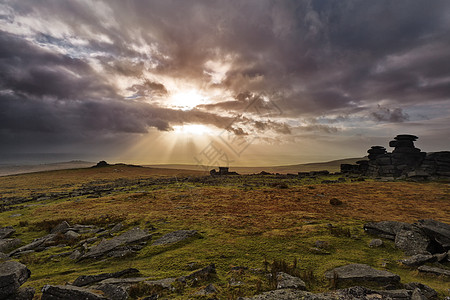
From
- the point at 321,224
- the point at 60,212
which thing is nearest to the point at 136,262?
Result: the point at 321,224

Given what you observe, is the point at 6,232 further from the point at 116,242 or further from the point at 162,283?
the point at 162,283

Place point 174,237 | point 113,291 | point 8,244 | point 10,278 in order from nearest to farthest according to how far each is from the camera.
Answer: point 10,278, point 113,291, point 174,237, point 8,244

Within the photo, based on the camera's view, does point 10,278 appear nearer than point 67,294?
No

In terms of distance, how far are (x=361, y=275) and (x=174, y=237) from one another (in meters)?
8.97

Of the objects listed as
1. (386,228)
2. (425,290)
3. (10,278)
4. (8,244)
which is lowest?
(8,244)

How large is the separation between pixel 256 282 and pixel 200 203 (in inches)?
622

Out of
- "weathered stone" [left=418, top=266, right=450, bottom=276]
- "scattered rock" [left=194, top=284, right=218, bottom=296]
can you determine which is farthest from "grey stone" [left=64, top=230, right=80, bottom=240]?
"weathered stone" [left=418, top=266, right=450, bottom=276]

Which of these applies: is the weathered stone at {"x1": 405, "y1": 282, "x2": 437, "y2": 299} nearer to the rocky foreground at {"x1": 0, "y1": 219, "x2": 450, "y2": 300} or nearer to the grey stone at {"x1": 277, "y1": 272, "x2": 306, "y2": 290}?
the rocky foreground at {"x1": 0, "y1": 219, "x2": 450, "y2": 300}

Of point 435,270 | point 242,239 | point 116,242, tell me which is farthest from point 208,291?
point 435,270

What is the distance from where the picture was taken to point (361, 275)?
23.7 ft

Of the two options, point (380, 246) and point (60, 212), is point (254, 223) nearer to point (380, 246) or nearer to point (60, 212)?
point (380, 246)

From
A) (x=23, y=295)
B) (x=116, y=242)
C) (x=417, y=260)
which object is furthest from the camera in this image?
(x=116, y=242)

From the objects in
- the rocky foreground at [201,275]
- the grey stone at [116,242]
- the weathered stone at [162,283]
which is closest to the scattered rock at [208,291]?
the rocky foreground at [201,275]

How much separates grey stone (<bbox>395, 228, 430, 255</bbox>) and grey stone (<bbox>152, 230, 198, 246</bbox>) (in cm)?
1068
